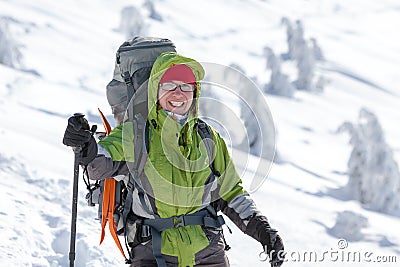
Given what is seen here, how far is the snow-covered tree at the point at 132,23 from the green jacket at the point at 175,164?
74.3 ft

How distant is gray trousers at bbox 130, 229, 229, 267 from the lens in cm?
310

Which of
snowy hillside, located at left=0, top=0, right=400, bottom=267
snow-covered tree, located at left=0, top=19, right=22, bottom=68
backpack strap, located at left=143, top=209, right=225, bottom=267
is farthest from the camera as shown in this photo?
snow-covered tree, located at left=0, top=19, right=22, bottom=68

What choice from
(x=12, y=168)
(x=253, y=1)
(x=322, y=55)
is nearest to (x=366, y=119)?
(x=12, y=168)

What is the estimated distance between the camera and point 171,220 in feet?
10.2

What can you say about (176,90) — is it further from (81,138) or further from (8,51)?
(8,51)

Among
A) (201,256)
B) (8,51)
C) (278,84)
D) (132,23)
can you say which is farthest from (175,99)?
(132,23)

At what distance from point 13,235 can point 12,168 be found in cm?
171

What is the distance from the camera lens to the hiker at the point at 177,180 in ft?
10.1

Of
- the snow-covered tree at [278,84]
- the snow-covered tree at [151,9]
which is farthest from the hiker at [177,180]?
the snow-covered tree at [151,9]

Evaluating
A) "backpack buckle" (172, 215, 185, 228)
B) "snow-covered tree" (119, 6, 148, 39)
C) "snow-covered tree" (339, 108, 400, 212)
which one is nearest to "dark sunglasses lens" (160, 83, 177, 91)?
"backpack buckle" (172, 215, 185, 228)

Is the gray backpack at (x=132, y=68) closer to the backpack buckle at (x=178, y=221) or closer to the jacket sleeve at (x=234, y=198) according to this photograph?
the jacket sleeve at (x=234, y=198)

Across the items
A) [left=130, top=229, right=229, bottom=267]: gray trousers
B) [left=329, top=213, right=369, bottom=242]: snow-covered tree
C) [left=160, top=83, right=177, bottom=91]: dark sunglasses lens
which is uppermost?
[left=329, top=213, right=369, bottom=242]: snow-covered tree

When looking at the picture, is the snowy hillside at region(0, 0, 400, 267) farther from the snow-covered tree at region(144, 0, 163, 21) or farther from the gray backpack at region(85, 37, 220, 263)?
the gray backpack at region(85, 37, 220, 263)

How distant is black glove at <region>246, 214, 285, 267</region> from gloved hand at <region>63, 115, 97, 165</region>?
3.05 feet
